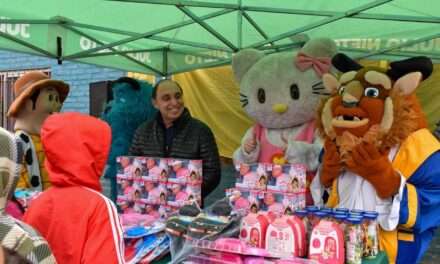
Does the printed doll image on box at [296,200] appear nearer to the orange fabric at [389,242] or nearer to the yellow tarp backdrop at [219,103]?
the orange fabric at [389,242]

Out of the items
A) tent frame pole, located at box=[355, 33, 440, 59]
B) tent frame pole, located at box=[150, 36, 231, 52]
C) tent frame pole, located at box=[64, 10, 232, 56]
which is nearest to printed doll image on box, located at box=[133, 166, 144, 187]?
tent frame pole, located at box=[64, 10, 232, 56]

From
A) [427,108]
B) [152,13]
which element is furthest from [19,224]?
[427,108]

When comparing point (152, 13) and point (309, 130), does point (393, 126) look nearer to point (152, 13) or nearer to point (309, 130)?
point (309, 130)

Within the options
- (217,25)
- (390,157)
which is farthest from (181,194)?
(217,25)

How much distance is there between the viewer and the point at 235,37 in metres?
3.78

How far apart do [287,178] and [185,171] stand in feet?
2.12

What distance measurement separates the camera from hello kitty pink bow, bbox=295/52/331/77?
9.49ft

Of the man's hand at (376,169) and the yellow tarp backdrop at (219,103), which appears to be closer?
the man's hand at (376,169)

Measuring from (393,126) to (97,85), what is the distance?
148 inches

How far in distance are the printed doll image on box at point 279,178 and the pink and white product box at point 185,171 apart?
52cm

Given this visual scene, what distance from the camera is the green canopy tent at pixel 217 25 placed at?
297 centimetres

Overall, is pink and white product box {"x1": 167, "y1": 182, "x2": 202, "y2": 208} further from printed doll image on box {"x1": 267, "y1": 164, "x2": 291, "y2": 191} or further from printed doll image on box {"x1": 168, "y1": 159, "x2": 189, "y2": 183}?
printed doll image on box {"x1": 267, "y1": 164, "x2": 291, "y2": 191}

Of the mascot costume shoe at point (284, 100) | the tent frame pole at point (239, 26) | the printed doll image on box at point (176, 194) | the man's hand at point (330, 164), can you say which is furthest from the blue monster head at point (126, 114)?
the man's hand at point (330, 164)

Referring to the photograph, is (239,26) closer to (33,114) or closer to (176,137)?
(176,137)
